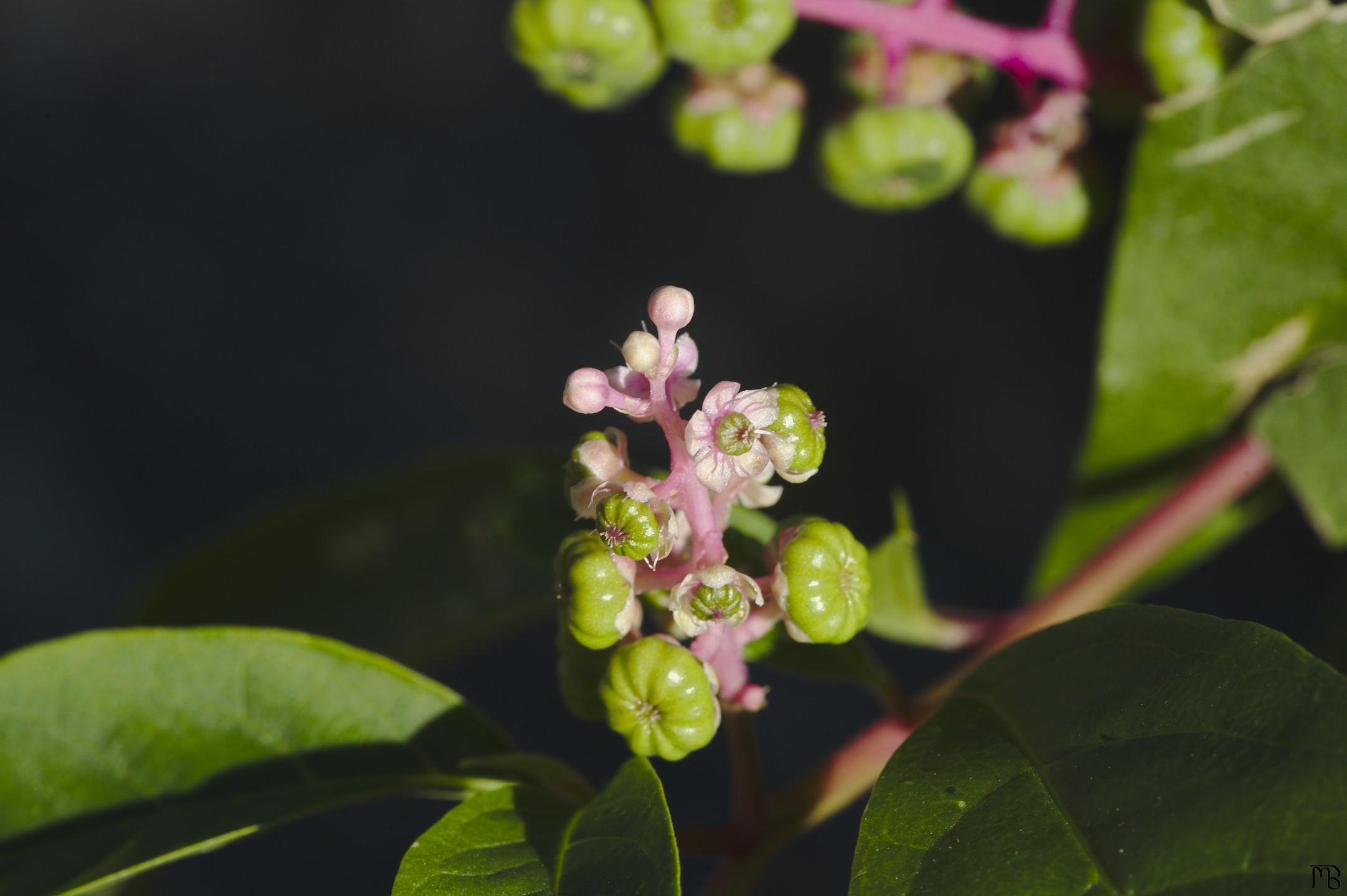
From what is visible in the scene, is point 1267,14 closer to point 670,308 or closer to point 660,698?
point 670,308

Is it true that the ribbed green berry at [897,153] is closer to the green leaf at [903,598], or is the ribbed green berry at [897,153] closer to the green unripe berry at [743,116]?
the green unripe berry at [743,116]

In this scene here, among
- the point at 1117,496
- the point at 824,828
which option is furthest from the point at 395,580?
the point at 824,828

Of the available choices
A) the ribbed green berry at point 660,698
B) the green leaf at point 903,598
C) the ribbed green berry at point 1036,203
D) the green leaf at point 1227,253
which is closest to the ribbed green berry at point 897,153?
the ribbed green berry at point 1036,203

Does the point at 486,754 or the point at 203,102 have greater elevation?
the point at 203,102

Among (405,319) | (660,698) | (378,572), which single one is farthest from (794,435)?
(405,319)

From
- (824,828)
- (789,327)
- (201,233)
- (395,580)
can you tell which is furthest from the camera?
(201,233)

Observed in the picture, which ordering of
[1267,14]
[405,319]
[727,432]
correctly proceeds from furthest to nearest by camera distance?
[405,319]
[1267,14]
[727,432]

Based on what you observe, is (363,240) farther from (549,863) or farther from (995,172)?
(549,863)

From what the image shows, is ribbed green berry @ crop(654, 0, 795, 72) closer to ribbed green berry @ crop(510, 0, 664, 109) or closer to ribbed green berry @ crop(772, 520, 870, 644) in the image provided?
ribbed green berry @ crop(510, 0, 664, 109)
